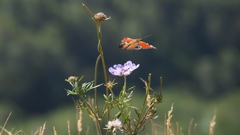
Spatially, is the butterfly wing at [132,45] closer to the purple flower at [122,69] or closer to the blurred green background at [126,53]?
the purple flower at [122,69]

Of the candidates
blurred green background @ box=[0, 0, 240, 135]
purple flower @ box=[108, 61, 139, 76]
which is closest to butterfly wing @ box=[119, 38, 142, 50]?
purple flower @ box=[108, 61, 139, 76]

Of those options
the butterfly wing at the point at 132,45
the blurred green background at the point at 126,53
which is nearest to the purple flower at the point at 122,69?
the butterfly wing at the point at 132,45

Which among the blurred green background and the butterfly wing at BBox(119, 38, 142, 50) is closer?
the butterfly wing at BBox(119, 38, 142, 50)

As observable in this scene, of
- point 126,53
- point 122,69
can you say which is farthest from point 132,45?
point 126,53

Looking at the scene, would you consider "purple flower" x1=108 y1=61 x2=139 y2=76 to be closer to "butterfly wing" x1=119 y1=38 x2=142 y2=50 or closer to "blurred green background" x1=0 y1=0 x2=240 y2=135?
"butterfly wing" x1=119 y1=38 x2=142 y2=50

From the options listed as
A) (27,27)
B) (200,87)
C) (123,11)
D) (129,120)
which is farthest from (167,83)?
(129,120)

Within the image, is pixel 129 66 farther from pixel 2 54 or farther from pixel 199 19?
pixel 199 19

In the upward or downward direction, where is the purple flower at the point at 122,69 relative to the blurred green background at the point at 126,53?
downward

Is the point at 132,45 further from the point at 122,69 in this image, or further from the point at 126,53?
the point at 126,53

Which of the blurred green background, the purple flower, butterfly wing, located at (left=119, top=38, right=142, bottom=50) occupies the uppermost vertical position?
the blurred green background

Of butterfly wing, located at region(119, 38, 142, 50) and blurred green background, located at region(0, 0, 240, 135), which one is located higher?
blurred green background, located at region(0, 0, 240, 135)
